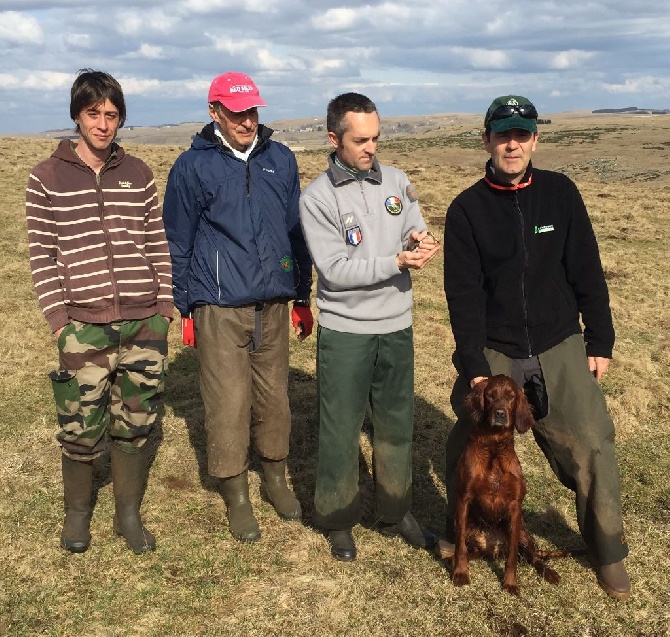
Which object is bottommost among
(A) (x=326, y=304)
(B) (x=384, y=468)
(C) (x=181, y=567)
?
(C) (x=181, y=567)

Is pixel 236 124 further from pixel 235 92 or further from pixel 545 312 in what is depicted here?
pixel 545 312

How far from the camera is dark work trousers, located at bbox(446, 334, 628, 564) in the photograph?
390 cm

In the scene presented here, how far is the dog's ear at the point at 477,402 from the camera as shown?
12.4 feet

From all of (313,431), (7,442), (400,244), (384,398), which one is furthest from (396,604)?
(7,442)

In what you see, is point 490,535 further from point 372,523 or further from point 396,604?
point 372,523

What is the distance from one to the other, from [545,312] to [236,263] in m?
2.05

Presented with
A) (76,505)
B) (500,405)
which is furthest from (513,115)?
(76,505)

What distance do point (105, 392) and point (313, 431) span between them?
2.67 m

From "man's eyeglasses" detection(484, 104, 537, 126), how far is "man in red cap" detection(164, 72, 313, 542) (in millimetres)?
1537

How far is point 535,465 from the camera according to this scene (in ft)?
19.3

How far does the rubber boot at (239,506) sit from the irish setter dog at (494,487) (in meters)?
1.57

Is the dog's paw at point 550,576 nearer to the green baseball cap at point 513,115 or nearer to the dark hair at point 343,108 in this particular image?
the green baseball cap at point 513,115

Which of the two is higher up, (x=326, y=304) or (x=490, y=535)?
(x=326, y=304)

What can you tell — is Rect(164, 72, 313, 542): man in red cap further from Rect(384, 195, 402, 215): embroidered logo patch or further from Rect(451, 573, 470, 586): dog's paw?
Rect(451, 573, 470, 586): dog's paw
